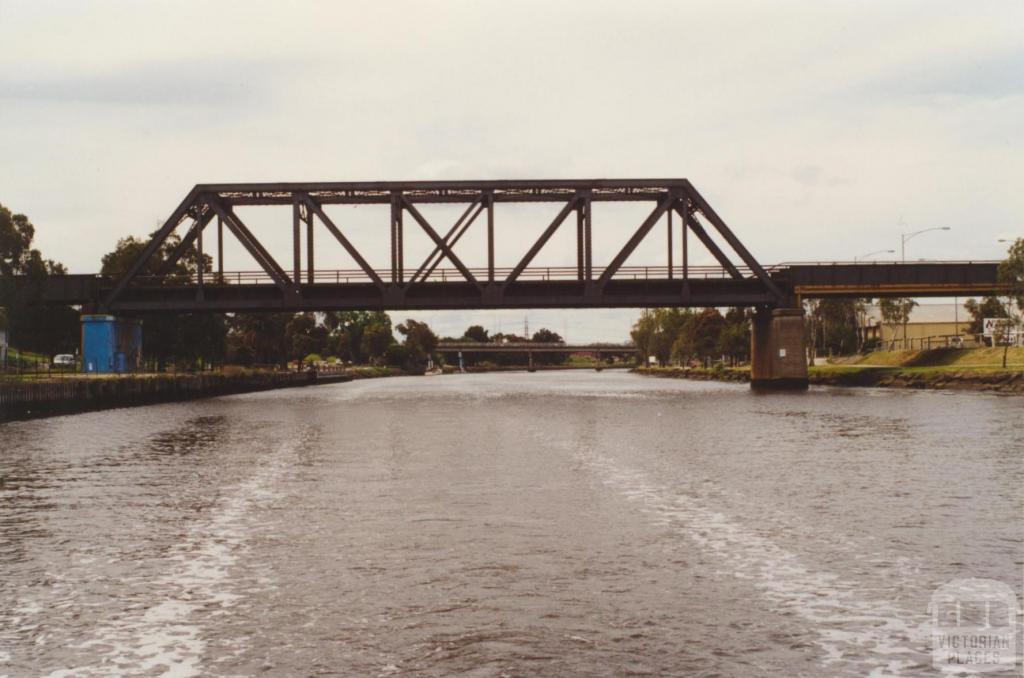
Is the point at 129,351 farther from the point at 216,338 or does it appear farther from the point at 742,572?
the point at 742,572

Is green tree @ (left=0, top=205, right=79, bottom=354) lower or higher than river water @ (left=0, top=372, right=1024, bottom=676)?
higher

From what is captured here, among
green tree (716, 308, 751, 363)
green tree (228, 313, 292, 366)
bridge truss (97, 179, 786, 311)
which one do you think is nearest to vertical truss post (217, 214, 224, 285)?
bridge truss (97, 179, 786, 311)

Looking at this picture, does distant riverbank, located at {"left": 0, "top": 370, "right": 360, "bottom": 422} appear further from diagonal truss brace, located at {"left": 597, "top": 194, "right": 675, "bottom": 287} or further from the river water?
diagonal truss brace, located at {"left": 597, "top": 194, "right": 675, "bottom": 287}

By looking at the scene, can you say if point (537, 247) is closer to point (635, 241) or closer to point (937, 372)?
point (635, 241)

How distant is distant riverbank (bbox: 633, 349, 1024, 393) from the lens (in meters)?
83.8

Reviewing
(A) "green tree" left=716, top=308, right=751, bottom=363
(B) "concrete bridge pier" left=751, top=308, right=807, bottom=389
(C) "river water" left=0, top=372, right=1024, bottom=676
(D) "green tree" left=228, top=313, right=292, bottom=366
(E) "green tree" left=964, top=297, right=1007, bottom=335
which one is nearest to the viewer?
(C) "river water" left=0, top=372, right=1024, bottom=676

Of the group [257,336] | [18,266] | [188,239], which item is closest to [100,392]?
[18,266]

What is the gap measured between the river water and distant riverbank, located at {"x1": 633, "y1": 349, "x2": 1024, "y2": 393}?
52789mm

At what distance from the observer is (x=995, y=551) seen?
16.1 meters

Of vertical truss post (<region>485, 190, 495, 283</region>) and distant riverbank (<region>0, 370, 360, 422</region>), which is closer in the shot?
distant riverbank (<region>0, 370, 360, 422</region>)

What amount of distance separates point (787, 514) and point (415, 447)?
18509mm

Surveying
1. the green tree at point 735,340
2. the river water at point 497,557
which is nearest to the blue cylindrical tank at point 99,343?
the river water at point 497,557

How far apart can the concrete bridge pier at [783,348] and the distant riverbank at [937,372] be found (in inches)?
284

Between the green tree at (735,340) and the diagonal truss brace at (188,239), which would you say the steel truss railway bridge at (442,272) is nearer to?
the diagonal truss brace at (188,239)
